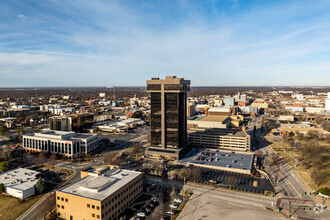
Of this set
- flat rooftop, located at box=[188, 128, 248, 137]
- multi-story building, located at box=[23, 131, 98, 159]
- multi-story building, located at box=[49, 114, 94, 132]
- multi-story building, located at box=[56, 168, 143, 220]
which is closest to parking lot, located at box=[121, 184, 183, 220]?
multi-story building, located at box=[56, 168, 143, 220]

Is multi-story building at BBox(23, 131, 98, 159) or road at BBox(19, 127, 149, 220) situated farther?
multi-story building at BBox(23, 131, 98, 159)

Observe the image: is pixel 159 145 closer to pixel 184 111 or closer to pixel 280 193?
pixel 184 111

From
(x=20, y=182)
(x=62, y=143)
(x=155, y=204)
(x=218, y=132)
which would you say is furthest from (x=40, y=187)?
(x=218, y=132)

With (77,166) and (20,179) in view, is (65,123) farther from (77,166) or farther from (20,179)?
(20,179)

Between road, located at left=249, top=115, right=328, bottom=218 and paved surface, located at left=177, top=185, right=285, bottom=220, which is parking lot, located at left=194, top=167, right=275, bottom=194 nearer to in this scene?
road, located at left=249, top=115, right=328, bottom=218

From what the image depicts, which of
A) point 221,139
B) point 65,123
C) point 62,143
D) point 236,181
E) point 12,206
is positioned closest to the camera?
point 12,206

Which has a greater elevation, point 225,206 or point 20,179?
point 20,179

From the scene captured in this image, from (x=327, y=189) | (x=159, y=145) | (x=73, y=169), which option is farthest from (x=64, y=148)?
(x=327, y=189)
